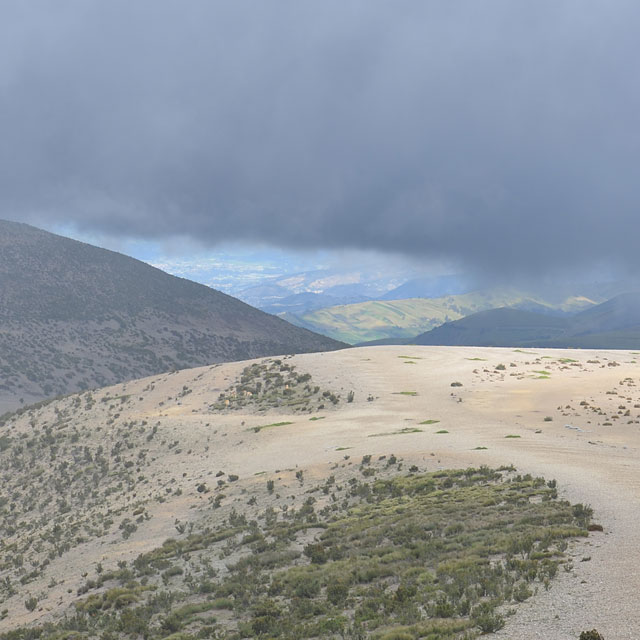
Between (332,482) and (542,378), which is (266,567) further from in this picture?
(542,378)

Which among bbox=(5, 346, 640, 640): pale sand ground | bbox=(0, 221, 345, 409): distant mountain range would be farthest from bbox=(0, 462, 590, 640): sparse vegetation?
bbox=(0, 221, 345, 409): distant mountain range

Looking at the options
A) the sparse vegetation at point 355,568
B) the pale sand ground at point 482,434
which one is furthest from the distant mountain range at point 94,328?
the sparse vegetation at point 355,568

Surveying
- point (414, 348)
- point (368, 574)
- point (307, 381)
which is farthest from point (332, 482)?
point (414, 348)

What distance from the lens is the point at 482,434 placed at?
1543 inches

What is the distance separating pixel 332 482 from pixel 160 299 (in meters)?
166

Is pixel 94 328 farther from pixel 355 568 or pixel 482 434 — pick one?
pixel 355 568

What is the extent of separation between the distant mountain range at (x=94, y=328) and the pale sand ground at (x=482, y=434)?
57.6m

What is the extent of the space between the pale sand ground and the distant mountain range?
5755 centimetres

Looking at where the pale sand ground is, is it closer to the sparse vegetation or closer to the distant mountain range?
the sparse vegetation

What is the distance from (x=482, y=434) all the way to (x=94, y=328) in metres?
135

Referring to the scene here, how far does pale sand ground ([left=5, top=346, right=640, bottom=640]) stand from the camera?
45.3 feet

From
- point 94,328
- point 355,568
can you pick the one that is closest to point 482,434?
point 355,568

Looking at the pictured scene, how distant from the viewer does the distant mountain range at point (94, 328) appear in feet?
404

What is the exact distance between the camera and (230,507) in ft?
97.9
